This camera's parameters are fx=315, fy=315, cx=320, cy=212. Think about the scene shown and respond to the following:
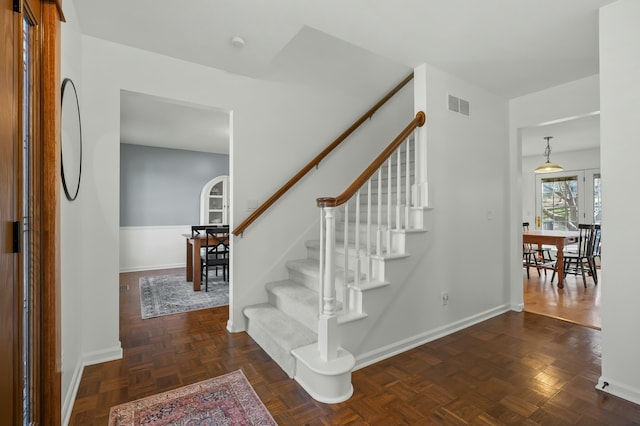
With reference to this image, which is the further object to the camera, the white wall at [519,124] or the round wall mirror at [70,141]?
the white wall at [519,124]

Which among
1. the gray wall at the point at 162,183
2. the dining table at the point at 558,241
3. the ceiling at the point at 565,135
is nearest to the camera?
the dining table at the point at 558,241

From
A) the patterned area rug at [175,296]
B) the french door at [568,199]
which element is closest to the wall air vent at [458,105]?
the patterned area rug at [175,296]

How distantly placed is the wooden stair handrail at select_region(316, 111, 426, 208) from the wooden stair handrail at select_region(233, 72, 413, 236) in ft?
2.89

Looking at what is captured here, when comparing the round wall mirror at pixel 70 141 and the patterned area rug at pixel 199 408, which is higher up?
the round wall mirror at pixel 70 141

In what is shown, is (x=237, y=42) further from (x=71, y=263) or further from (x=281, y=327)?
(x=281, y=327)

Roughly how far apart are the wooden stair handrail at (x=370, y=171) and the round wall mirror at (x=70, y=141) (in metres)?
1.46

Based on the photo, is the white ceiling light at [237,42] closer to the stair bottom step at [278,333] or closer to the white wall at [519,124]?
the stair bottom step at [278,333]

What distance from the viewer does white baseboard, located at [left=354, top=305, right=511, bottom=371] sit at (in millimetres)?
2352

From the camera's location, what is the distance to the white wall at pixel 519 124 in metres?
3.28

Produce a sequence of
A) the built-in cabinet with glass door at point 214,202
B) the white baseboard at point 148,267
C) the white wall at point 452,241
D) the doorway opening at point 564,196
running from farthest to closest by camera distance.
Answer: the built-in cabinet with glass door at point 214,202
the white baseboard at point 148,267
the doorway opening at point 564,196
the white wall at point 452,241

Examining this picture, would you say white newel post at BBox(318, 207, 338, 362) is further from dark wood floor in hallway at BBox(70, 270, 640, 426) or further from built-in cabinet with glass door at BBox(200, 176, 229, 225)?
built-in cabinet with glass door at BBox(200, 176, 229, 225)

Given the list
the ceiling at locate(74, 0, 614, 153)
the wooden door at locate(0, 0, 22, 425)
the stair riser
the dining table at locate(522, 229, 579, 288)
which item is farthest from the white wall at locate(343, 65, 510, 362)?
the wooden door at locate(0, 0, 22, 425)

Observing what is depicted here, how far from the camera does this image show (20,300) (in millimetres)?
1115

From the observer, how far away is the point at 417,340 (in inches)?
106
